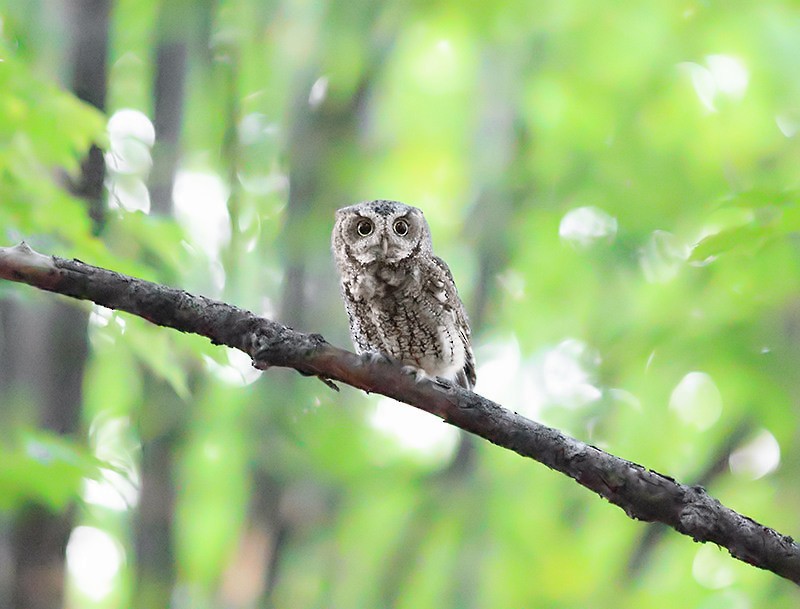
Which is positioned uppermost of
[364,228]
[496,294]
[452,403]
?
[496,294]

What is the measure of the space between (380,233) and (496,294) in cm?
194

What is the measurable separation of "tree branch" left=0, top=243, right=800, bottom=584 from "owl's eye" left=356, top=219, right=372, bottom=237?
110 cm

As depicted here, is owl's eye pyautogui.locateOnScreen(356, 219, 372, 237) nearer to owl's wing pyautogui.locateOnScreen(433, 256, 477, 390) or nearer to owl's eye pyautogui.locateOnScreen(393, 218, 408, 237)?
owl's eye pyautogui.locateOnScreen(393, 218, 408, 237)

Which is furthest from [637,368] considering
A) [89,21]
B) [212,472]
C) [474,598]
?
[89,21]

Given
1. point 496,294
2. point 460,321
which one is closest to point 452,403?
point 460,321

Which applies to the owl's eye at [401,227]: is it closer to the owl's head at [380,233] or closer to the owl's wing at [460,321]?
the owl's head at [380,233]

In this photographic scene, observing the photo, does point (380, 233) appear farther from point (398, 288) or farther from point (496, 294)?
point (496, 294)

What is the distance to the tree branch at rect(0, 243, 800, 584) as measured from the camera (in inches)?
72.4

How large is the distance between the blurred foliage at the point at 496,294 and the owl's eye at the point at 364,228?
55.7 inches

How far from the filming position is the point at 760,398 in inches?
162

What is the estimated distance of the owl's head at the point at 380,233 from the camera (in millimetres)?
2969

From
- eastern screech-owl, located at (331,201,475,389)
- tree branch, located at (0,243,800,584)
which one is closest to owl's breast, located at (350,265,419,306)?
eastern screech-owl, located at (331,201,475,389)

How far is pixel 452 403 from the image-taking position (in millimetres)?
1976

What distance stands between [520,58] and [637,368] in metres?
2.09
